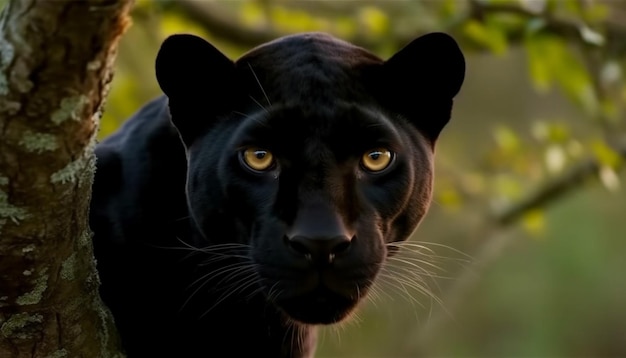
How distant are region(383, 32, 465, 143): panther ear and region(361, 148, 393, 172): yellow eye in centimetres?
21

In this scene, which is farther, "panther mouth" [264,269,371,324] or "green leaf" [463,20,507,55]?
"green leaf" [463,20,507,55]

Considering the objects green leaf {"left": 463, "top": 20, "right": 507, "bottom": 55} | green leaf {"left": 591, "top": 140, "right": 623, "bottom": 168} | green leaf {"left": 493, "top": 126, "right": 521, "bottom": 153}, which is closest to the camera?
green leaf {"left": 463, "top": 20, "right": 507, "bottom": 55}

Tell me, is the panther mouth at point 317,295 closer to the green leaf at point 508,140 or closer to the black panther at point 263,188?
the black panther at point 263,188

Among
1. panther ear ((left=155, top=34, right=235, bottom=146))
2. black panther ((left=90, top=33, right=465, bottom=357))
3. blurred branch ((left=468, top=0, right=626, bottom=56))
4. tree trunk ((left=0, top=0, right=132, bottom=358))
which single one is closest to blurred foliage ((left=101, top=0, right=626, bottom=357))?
blurred branch ((left=468, top=0, right=626, bottom=56))

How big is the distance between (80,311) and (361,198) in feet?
2.15

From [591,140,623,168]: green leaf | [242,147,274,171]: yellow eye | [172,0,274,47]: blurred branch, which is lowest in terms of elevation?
[591,140,623,168]: green leaf

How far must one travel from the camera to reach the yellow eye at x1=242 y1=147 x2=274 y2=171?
7.89ft

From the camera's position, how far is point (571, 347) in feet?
35.5

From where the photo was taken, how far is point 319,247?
2.18m

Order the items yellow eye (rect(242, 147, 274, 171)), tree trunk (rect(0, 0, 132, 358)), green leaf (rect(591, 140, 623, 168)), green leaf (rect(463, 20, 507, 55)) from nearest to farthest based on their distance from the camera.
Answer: tree trunk (rect(0, 0, 132, 358)), yellow eye (rect(242, 147, 274, 171)), green leaf (rect(463, 20, 507, 55)), green leaf (rect(591, 140, 623, 168))

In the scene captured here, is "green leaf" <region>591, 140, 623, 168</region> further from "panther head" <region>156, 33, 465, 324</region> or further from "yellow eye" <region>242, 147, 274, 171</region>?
"yellow eye" <region>242, 147, 274, 171</region>

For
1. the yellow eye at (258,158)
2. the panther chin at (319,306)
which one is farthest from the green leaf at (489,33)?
the panther chin at (319,306)

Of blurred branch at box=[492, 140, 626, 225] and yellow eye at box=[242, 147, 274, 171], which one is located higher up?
yellow eye at box=[242, 147, 274, 171]

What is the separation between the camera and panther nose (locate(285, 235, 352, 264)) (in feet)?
7.14
